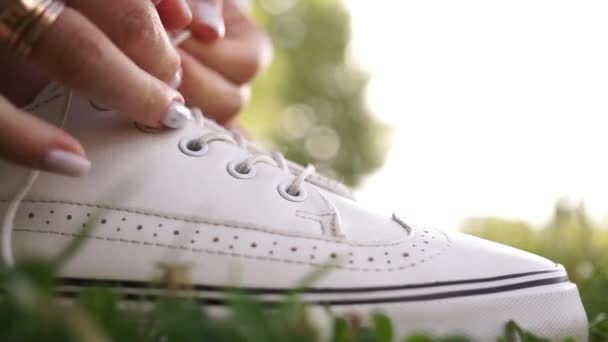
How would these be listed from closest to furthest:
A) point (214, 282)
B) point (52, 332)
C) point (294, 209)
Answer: point (52, 332) → point (214, 282) → point (294, 209)

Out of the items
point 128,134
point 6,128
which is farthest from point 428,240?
point 6,128

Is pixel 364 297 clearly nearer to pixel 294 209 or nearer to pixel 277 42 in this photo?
pixel 294 209

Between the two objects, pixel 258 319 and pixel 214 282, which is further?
pixel 214 282

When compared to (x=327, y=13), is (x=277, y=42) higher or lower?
lower

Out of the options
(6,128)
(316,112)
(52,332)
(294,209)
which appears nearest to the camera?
(52,332)

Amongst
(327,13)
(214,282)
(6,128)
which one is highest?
(6,128)

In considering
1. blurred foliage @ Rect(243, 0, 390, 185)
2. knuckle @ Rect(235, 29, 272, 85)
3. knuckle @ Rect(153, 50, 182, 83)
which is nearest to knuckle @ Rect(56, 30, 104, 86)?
knuckle @ Rect(153, 50, 182, 83)
